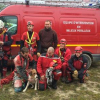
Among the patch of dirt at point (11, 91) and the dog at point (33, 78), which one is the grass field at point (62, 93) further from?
the dog at point (33, 78)

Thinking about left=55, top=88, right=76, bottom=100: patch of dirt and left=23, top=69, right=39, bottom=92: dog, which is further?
left=23, top=69, right=39, bottom=92: dog

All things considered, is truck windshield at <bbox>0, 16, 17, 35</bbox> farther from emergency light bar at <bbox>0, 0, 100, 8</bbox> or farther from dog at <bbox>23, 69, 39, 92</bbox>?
dog at <bbox>23, 69, 39, 92</bbox>

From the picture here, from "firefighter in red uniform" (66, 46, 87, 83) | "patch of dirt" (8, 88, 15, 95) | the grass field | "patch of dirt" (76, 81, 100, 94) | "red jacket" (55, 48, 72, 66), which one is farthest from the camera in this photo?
"red jacket" (55, 48, 72, 66)

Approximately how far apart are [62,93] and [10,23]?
2726mm

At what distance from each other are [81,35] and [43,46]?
59.0 inches

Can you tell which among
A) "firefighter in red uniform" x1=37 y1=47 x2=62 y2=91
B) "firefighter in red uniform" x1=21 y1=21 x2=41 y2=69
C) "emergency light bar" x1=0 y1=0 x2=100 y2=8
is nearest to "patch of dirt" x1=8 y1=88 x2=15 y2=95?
"firefighter in red uniform" x1=37 y1=47 x2=62 y2=91

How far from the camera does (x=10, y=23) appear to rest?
5.41 m

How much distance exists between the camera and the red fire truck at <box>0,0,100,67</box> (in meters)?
5.43

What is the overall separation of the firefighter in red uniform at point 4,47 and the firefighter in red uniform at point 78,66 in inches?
74.7

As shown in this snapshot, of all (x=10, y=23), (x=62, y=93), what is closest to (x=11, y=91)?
(x=62, y=93)

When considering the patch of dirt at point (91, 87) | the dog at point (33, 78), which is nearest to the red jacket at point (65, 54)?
the patch of dirt at point (91, 87)

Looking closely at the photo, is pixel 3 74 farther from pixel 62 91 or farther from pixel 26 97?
pixel 62 91

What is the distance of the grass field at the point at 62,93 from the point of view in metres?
4.11

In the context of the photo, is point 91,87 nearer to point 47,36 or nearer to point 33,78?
point 33,78
